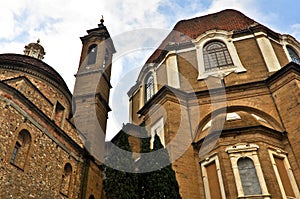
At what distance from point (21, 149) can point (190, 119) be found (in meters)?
8.10

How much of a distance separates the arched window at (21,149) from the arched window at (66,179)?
2977mm

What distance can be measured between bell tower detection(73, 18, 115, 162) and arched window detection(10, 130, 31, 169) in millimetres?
5051

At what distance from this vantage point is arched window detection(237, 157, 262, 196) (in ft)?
34.0

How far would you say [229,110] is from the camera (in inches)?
561

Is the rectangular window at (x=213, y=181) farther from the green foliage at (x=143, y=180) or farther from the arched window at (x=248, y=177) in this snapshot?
the green foliage at (x=143, y=180)

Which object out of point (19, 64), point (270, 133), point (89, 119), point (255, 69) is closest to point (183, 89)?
point (255, 69)

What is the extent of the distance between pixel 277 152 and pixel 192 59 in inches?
326

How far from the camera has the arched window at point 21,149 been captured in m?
10.2

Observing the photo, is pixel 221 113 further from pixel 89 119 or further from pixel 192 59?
pixel 89 119

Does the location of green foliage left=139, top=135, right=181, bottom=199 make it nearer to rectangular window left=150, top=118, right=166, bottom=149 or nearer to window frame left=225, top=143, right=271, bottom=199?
window frame left=225, top=143, right=271, bottom=199

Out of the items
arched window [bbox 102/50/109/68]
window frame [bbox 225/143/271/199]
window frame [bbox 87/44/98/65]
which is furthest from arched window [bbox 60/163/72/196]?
window frame [bbox 87/44/98/65]

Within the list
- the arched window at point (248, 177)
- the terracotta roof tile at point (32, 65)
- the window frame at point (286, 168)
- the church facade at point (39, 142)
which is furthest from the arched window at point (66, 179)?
the window frame at point (286, 168)

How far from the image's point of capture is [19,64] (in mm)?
14664

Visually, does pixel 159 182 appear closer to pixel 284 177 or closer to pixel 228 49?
pixel 284 177
